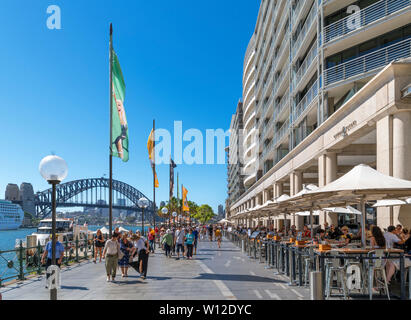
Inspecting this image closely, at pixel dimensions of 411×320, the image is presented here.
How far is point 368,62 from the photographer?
2362 cm

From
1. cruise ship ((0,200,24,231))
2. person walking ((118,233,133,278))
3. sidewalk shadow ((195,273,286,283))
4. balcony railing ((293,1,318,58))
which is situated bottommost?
cruise ship ((0,200,24,231))

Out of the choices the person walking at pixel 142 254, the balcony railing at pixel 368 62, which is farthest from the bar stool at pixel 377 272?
the balcony railing at pixel 368 62

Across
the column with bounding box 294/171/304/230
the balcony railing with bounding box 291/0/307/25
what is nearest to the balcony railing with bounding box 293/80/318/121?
the column with bounding box 294/171/304/230

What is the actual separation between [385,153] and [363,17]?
10.3 m

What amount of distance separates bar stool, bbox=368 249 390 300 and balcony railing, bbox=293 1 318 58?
22043 mm

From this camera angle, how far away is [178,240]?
2331 centimetres

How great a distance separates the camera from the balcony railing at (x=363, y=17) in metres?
21.4

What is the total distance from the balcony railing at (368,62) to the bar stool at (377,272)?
14049mm

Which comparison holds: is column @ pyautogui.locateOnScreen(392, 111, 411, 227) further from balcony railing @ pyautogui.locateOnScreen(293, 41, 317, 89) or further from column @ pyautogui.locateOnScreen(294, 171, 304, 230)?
column @ pyautogui.locateOnScreen(294, 171, 304, 230)

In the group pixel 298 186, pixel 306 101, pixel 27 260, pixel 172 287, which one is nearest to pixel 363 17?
pixel 306 101

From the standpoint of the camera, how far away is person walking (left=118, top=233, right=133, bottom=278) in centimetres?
1529

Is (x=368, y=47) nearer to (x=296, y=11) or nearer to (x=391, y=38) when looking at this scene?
(x=391, y=38)

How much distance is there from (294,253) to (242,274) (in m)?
3.00
